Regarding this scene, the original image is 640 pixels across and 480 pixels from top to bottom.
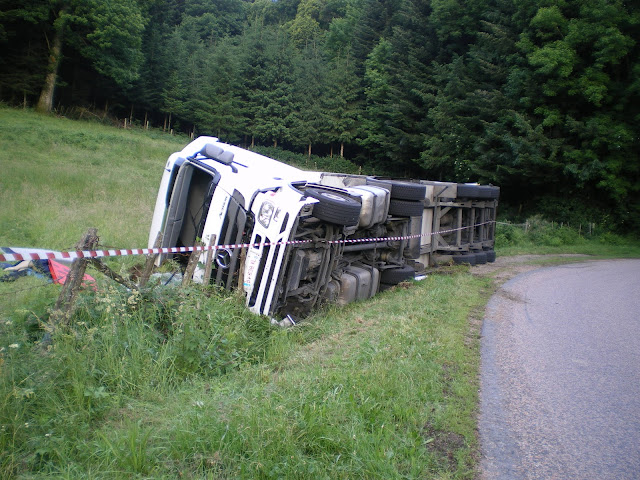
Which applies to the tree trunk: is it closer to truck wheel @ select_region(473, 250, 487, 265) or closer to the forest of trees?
the forest of trees

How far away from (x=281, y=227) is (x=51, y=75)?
1479 inches

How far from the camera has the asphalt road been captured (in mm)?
3486

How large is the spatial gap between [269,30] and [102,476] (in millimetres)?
55297

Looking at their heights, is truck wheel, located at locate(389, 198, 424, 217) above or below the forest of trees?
below

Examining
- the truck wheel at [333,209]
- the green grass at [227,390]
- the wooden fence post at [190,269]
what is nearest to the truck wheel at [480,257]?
the green grass at [227,390]

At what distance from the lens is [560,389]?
471 cm

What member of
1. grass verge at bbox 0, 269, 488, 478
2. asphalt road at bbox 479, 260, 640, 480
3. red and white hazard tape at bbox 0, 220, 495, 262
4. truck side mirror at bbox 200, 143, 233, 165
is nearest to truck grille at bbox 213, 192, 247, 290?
red and white hazard tape at bbox 0, 220, 495, 262

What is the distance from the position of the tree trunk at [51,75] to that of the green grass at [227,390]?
33661mm

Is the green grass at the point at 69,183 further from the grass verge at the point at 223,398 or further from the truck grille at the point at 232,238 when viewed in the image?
the grass verge at the point at 223,398

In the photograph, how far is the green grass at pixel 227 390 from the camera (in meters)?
3.12

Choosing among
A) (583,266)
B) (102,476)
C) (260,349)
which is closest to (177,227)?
(260,349)

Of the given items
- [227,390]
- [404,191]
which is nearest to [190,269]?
[227,390]

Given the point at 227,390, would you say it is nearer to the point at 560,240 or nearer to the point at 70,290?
the point at 70,290

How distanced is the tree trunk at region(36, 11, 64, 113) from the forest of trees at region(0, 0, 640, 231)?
135 millimetres
